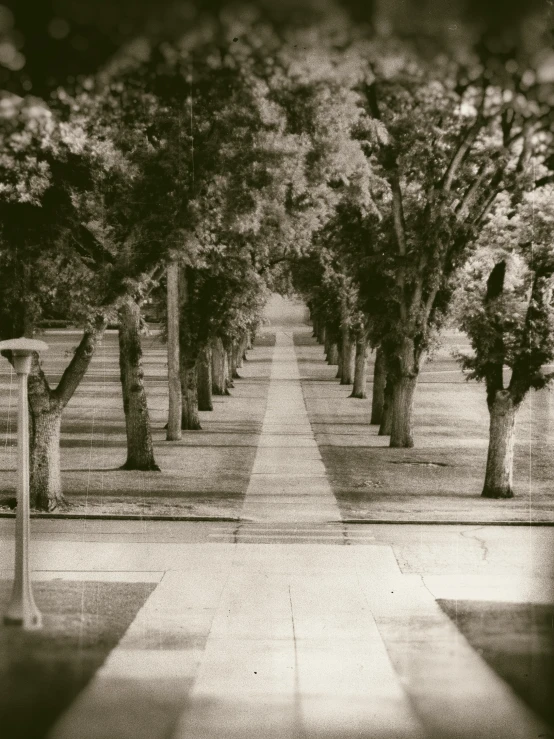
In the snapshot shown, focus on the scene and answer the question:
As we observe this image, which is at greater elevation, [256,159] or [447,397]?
[256,159]

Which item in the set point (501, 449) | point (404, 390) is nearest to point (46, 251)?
point (501, 449)

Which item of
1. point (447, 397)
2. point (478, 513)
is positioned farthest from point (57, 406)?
point (447, 397)

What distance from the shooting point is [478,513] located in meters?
9.33

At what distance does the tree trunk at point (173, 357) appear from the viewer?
15.0 m

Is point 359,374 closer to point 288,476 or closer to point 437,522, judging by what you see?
point 288,476

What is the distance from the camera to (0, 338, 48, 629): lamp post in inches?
142

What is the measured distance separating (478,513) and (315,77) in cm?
661

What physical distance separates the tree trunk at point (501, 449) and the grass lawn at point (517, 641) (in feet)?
23.7

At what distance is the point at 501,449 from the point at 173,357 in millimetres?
6584

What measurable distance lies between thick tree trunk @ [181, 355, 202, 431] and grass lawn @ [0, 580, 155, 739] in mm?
15336

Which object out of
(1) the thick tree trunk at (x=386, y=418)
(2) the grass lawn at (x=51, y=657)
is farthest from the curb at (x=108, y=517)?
(1) the thick tree trunk at (x=386, y=418)

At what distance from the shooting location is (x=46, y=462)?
30.9 ft

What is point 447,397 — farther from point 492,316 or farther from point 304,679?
point 304,679

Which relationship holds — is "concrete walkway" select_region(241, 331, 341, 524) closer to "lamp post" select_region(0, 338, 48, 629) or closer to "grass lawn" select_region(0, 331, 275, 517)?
"grass lawn" select_region(0, 331, 275, 517)
